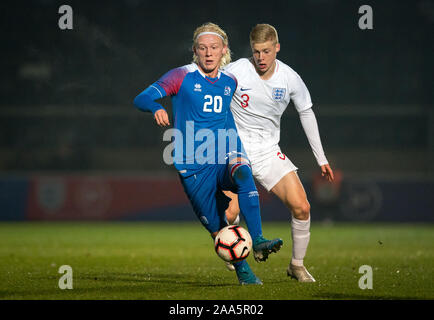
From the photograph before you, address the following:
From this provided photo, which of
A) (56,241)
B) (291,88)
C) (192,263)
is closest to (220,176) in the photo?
(291,88)

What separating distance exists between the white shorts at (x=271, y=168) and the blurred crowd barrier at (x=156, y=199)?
11.3m

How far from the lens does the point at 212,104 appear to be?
6.20 metres

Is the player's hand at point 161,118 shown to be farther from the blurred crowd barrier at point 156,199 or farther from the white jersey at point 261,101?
the blurred crowd barrier at point 156,199

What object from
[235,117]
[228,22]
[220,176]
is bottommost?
[220,176]

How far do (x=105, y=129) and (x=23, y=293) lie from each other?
17.2 meters

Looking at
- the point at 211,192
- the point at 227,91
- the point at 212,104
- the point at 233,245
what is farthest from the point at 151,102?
the point at 233,245

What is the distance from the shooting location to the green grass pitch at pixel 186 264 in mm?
5926

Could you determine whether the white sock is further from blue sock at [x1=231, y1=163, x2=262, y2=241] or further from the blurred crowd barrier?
the blurred crowd barrier

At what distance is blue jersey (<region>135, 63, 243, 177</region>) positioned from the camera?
615 cm

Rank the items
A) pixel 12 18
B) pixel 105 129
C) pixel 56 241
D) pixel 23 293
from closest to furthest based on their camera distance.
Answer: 1. pixel 23 293
2. pixel 56 241
3. pixel 105 129
4. pixel 12 18

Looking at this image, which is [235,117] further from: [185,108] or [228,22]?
[228,22]

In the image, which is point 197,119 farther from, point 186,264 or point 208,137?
point 186,264

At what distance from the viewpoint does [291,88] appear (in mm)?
6863

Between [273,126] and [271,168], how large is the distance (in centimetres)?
47
